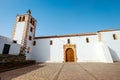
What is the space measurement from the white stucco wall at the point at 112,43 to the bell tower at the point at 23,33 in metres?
13.9

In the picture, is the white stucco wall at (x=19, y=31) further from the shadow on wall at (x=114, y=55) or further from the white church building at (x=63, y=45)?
the shadow on wall at (x=114, y=55)

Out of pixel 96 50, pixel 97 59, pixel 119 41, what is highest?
pixel 119 41

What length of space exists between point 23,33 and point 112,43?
16.1 metres

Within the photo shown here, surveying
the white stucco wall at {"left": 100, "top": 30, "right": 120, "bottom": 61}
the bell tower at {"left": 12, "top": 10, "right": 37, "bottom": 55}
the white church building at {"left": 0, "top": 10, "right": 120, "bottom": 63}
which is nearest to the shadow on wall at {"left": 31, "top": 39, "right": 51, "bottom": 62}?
the white church building at {"left": 0, "top": 10, "right": 120, "bottom": 63}

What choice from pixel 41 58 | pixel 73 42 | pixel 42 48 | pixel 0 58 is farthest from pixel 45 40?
pixel 0 58

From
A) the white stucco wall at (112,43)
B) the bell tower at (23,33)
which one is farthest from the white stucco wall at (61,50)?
the bell tower at (23,33)

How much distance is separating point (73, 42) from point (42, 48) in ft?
21.3

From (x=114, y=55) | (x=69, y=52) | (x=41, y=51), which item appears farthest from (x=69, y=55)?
(x=114, y=55)

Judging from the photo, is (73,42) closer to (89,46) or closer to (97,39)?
(89,46)

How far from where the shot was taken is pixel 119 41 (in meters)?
13.4

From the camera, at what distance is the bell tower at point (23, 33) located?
1389 centimetres

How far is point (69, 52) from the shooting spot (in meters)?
15.1

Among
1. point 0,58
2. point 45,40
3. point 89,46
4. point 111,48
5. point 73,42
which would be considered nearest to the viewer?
point 0,58

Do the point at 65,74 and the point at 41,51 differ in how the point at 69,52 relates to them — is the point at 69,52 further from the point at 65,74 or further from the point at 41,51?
the point at 65,74
